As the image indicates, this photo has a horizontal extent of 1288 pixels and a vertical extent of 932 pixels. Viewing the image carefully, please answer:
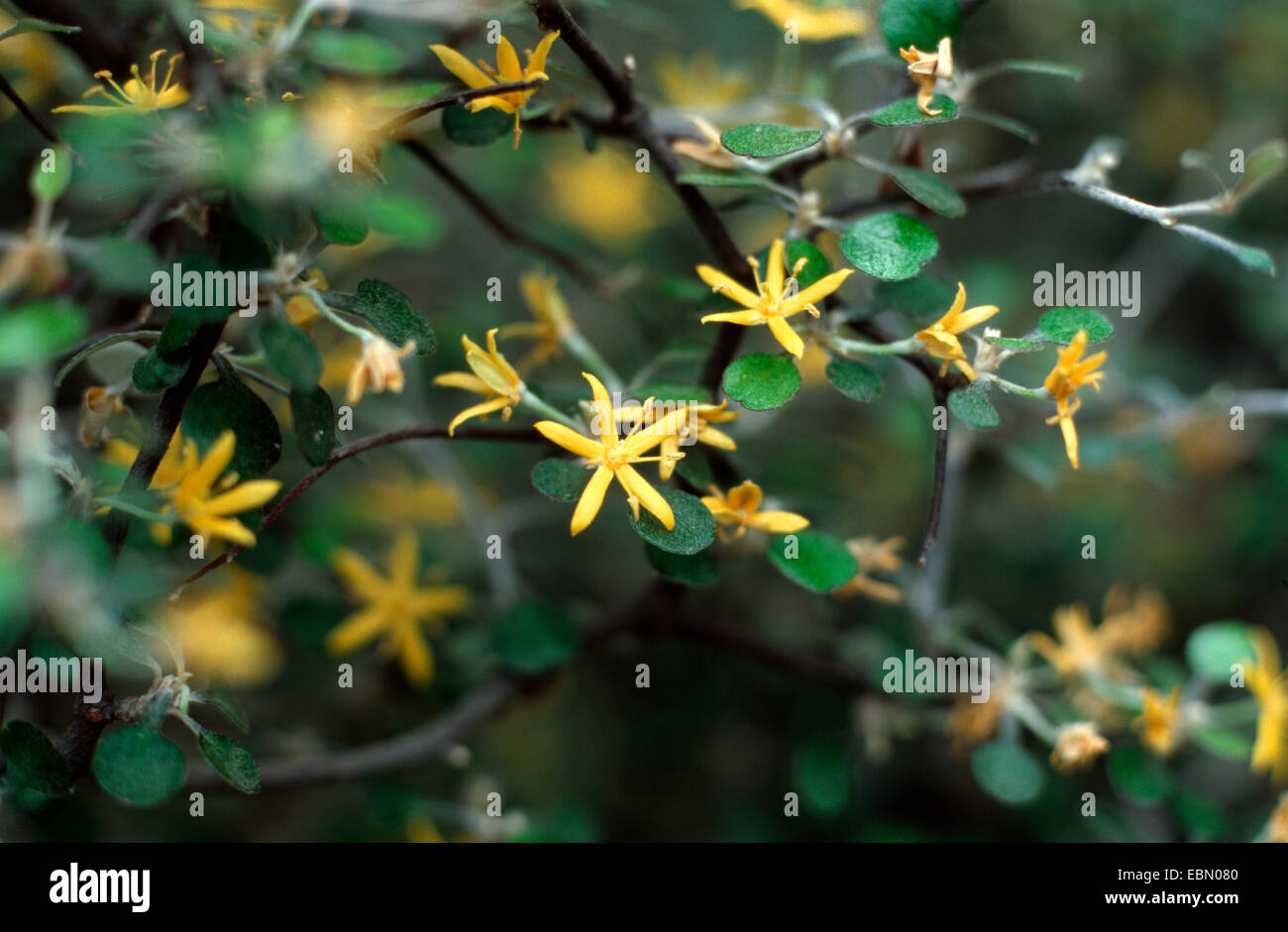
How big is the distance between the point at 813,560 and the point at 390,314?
427 mm

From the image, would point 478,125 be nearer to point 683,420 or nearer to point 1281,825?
point 683,420

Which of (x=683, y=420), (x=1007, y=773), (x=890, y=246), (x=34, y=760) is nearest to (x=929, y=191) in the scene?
(x=890, y=246)

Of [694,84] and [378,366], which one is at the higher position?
[694,84]

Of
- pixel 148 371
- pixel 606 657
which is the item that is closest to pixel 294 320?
pixel 148 371

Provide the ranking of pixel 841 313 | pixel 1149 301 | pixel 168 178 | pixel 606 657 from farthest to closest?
pixel 1149 301 < pixel 606 657 < pixel 841 313 < pixel 168 178

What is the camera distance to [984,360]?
75cm

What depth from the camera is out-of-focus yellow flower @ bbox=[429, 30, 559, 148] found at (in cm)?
78

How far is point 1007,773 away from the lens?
102 centimetres

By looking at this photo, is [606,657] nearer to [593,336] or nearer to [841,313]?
[593,336]

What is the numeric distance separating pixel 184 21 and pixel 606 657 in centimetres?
114

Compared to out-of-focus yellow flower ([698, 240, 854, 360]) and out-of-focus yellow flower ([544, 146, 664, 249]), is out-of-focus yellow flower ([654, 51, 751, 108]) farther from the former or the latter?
out-of-focus yellow flower ([698, 240, 854, 360])

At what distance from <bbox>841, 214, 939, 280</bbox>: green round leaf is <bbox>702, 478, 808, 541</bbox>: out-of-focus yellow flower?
0.68 feet
